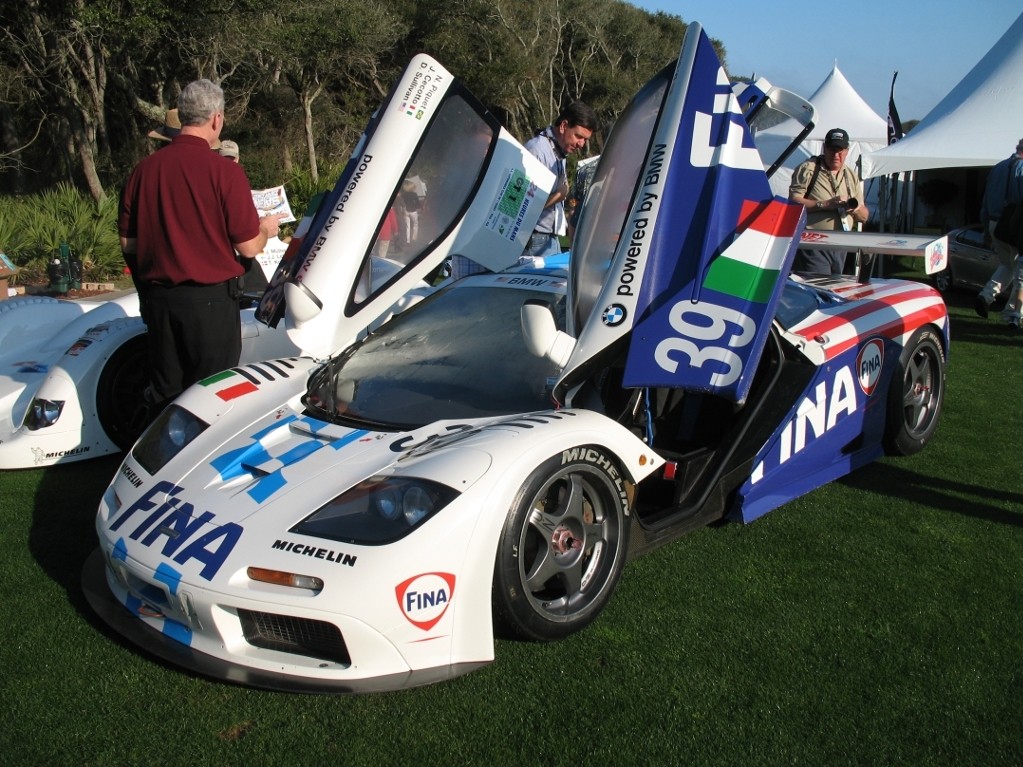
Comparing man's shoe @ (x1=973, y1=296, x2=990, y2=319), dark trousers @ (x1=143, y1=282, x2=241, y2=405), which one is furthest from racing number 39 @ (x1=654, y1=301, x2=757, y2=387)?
man's shoe @ (x1=973, y1=296, x2=990, y2=319)

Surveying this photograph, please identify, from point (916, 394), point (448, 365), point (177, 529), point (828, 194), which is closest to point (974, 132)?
point (828, 194)

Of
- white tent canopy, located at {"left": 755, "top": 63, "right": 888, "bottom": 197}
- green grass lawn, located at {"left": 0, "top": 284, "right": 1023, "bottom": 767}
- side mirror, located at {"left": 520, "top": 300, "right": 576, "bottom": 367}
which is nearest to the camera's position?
green grass lawn, located at {"left": 0, "top": 284, "right": 1023, "bottom": 767}

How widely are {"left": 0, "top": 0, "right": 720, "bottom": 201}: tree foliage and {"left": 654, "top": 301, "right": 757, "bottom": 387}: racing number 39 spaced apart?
2.42 metres

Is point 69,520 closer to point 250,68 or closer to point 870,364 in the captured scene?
point 870,364

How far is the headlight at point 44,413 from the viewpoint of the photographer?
4.76m

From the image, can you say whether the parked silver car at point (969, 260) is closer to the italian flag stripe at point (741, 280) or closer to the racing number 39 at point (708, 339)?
the italian flag stripe at point (741, 280)

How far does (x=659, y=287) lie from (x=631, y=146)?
76cm

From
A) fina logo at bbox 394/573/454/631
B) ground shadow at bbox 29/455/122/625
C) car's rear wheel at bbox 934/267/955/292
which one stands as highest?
fina logo at bbox 394/573/454/631

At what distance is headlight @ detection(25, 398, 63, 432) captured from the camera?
15.6ft

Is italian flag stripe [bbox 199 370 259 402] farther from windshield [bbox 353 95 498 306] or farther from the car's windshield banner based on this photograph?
the car's windshield banner

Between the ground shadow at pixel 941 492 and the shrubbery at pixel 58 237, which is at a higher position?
the ground shadow at pixel 941 492

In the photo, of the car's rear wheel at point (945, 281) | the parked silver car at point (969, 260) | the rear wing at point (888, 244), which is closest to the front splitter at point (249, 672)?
the rear wing at point (888, 244)

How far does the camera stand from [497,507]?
271cm

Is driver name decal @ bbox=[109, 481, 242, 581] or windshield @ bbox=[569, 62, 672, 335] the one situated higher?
windshield @ bbox=[569, 62, 672, 335]
